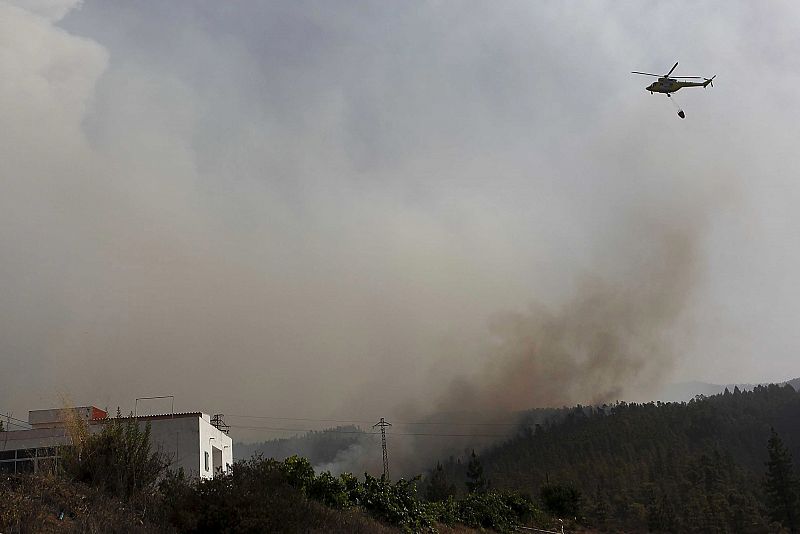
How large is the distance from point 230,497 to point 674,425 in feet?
512

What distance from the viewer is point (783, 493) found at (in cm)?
8306

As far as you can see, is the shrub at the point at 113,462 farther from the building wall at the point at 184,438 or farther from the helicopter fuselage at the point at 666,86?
the helicopter fuselage at the point at 666,86

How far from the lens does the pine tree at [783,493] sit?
82000 mm

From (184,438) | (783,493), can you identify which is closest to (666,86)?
(184,438)

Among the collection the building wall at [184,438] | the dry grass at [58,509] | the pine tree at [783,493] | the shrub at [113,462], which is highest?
the building wall at [184,438]

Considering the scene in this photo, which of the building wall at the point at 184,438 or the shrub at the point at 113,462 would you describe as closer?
the shrub at the point at 113,462

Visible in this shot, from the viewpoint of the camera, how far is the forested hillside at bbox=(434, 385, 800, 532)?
95.7 metres

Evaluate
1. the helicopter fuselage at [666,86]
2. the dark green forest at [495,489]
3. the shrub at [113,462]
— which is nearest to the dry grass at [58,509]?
the dark green forest at [495,489]

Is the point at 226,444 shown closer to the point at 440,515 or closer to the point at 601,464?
the point at 440,515

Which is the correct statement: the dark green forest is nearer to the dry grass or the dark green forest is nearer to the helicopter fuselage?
the dry grass

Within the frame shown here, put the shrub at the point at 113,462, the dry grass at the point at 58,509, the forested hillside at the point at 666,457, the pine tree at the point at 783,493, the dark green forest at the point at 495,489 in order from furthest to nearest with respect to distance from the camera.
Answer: the forested hillside at the point at 666,457 < the pine tree at the point at 783,493 < the shrub at the point at 113,462 < the dark green forest at the point at 495,489 < the dry grass at the point at 58,509

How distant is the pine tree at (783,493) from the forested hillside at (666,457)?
2.60m

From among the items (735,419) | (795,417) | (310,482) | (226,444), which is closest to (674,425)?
(735,419)

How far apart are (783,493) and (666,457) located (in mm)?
50545
